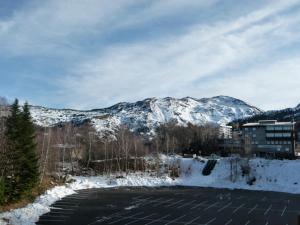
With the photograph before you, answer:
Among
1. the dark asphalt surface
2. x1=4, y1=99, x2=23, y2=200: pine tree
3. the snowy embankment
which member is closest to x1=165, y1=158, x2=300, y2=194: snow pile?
the snowy embankment

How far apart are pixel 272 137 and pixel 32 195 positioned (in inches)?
4189

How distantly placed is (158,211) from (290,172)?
141 ft

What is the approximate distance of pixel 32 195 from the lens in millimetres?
50125

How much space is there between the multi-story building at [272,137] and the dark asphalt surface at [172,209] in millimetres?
74491

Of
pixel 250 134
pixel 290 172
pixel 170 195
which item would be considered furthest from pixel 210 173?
pixel 250 134

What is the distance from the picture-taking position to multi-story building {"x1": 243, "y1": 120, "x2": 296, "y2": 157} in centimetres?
13250

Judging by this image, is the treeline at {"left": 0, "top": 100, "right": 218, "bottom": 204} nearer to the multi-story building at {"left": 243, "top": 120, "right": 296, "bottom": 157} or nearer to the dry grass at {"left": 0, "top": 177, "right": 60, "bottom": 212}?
the dry grass at {"left": 0, "top": 177, "right": 60, "bottom": 212}

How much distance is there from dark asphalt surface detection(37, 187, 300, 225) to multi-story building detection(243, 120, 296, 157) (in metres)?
74.5

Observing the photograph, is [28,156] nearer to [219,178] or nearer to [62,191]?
[62,191]

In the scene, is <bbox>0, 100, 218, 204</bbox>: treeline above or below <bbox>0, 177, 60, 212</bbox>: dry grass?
A: above

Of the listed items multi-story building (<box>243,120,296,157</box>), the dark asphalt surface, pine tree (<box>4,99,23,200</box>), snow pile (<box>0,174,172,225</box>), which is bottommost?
the dark asphalt surface

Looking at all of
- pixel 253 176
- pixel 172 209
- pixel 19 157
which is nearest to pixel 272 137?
pixel 253 176

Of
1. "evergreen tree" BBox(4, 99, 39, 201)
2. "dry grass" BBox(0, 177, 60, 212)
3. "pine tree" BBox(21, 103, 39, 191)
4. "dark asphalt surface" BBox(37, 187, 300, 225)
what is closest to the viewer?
"dark asphalt surface" BBox(37, 187, 300, 225)

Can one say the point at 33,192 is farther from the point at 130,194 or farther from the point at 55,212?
the point at 130,194
